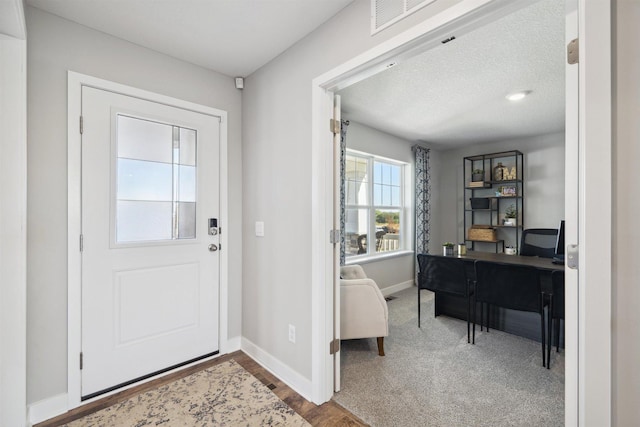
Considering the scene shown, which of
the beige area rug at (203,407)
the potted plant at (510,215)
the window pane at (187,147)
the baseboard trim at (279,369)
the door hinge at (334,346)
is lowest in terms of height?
the beige area rug at (203,407)

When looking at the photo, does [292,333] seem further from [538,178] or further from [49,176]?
[538,178]

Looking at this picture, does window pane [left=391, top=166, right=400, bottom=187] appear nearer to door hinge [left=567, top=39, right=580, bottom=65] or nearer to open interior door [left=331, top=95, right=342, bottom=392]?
open interior door [left=331, top=95, right=342, bottom=392]

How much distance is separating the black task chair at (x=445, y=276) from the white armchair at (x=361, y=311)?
950 mm

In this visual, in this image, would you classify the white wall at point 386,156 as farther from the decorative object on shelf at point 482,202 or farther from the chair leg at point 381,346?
the chair leg at point 381,346

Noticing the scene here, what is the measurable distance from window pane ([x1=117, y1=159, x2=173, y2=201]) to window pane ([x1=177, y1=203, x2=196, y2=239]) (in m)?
0.13

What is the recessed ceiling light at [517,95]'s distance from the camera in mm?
2973

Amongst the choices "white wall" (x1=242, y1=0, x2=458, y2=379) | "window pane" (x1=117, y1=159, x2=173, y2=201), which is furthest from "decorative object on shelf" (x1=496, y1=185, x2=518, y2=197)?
"window pane" (x1=117, y1=159, x2=173, y2=201)

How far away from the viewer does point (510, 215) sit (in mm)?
4855

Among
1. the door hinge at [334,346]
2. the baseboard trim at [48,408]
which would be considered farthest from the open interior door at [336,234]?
the baseboard trim at [48,408]

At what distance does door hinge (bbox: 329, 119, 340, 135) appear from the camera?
6.32 feet

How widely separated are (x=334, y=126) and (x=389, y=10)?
0.70 metres

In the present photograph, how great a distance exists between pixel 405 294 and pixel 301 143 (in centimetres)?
331
